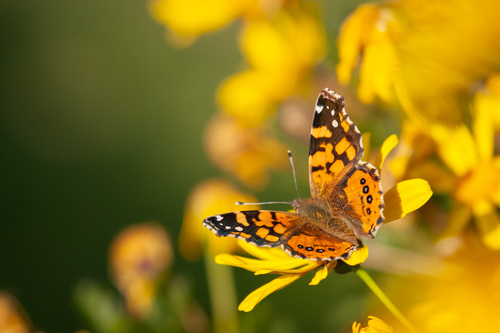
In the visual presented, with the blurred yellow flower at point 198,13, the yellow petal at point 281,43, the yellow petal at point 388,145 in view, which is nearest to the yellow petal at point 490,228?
the yellow petal at point 388,145

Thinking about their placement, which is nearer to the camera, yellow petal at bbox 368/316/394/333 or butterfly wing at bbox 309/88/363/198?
yellow petal at bbox 368/316/394/333

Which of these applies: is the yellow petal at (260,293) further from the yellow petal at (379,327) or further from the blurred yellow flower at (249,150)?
the blurred yellow flower at (249,150)

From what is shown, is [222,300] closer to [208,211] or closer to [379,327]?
[208,211]

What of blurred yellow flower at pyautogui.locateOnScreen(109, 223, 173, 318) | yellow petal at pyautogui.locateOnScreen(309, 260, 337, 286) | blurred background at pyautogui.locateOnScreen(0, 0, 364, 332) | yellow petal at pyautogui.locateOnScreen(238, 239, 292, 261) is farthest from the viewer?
blurred background at pyautogui.locateOnScreen(0, 0, 364, 332)

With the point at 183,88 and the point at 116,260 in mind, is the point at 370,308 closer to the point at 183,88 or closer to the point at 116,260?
the point at 116,260

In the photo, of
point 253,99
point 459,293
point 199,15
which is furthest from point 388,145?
point 199,15

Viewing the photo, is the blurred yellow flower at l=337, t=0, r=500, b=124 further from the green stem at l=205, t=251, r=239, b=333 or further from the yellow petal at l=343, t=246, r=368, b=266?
the green stem at l=205, t=251, r=239, b=333

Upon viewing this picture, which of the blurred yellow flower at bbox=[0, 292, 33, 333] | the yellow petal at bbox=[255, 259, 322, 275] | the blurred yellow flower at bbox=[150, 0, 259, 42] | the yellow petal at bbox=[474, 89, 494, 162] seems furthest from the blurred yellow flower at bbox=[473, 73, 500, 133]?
the blurred yellow flower at bbox=[0, 292, 33, 333]

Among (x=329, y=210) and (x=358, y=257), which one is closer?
(x=358, y=257)
